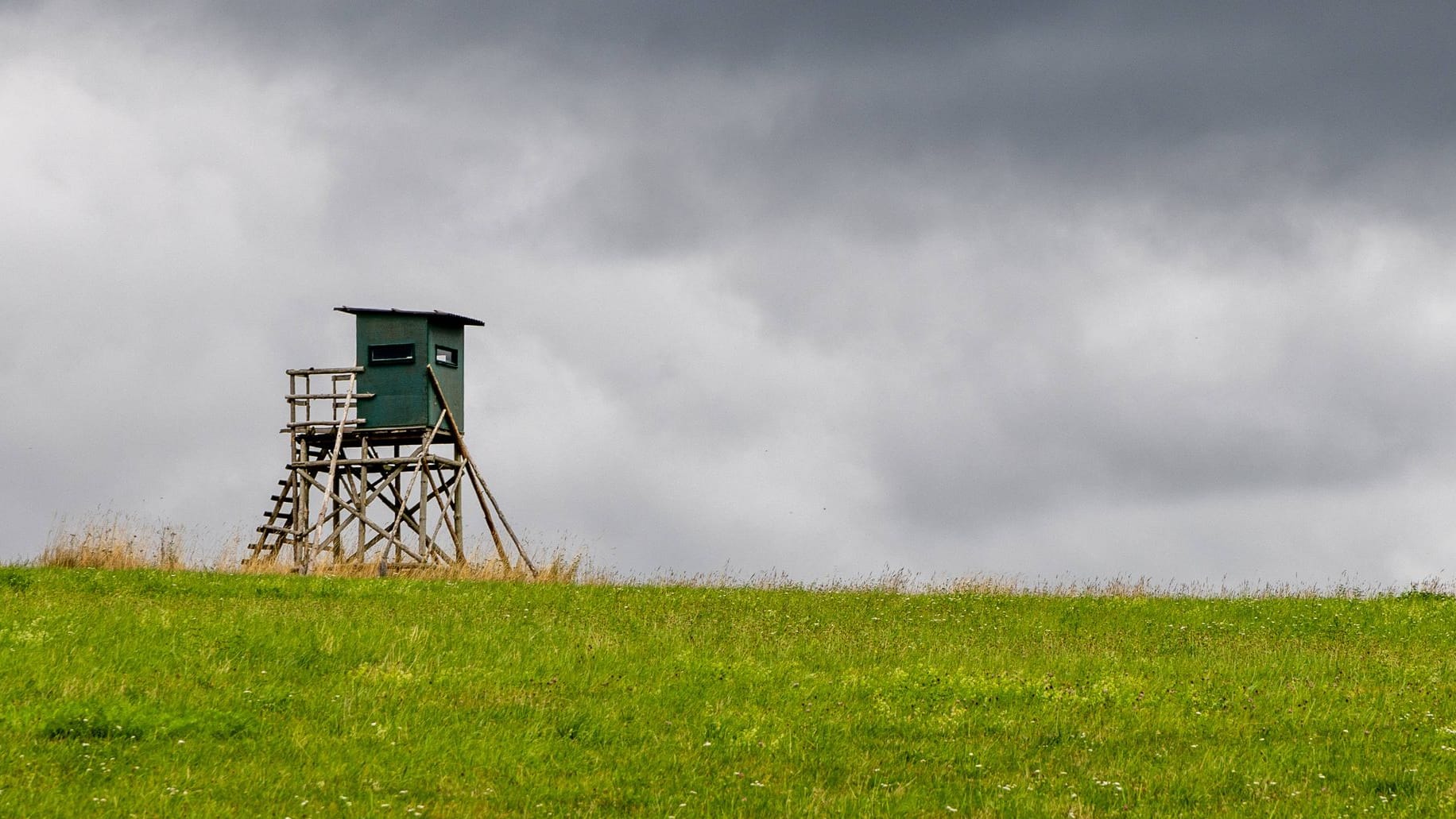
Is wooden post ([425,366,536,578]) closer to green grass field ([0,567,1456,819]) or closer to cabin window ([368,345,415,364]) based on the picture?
cabin window ([368,345,415,364])

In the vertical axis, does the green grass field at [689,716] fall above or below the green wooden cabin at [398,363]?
below

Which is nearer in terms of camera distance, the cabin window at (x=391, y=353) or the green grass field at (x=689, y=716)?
the green grass field at (x=689, y=716)

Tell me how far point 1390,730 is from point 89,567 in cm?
2721

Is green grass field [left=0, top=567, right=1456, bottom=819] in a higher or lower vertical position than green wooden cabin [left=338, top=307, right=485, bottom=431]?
lower

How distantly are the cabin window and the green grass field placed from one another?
1763 cm

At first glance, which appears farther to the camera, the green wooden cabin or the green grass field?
the green wooden cabin

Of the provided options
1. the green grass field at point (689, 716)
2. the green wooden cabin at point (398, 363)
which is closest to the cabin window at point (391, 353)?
the green wooden cabin at point (398, 363)

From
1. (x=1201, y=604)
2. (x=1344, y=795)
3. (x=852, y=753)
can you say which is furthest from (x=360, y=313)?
(x=1344, y=795)

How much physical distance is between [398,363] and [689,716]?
2812cm

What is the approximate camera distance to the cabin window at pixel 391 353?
135 ft

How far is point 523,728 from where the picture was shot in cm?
1404

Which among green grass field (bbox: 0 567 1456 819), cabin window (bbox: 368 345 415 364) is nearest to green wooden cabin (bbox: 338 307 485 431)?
cabin window (bbox: 368 345 415 364)

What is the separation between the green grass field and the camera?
1178cm

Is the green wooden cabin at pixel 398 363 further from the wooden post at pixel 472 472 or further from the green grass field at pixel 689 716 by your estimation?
the green grass field at pixel 689 716
